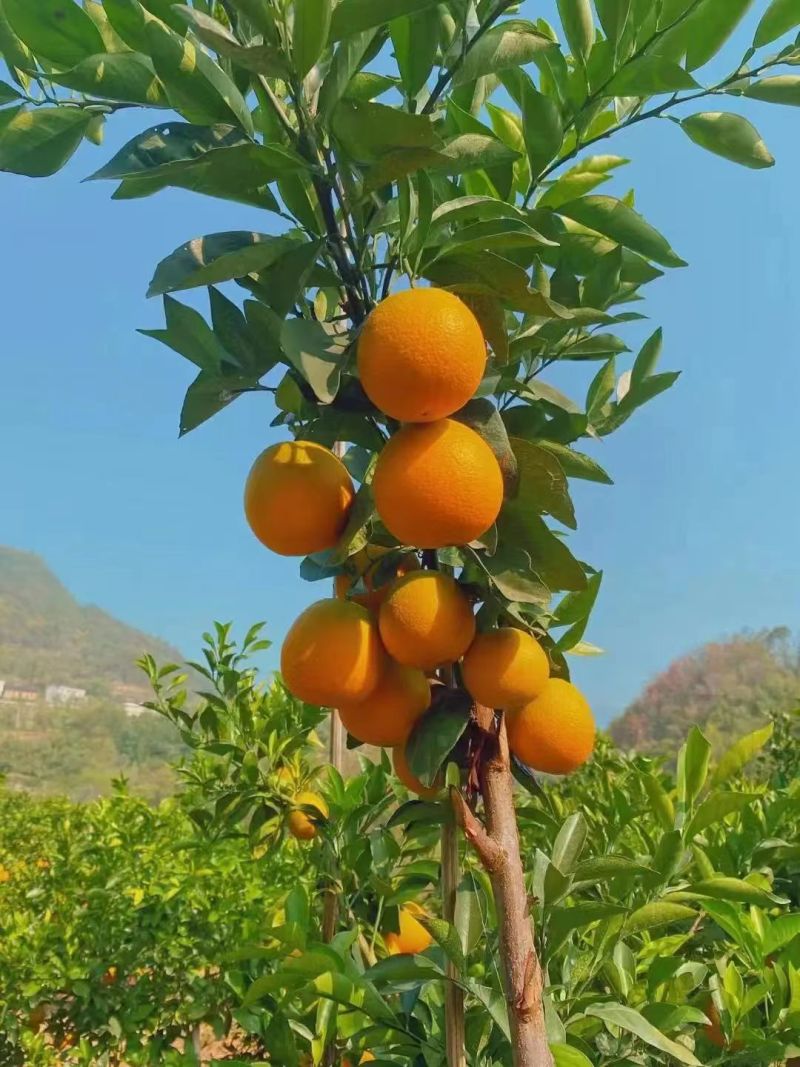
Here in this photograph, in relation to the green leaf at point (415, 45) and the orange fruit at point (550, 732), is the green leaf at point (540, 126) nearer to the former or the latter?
the green leaf at point (415, 45)

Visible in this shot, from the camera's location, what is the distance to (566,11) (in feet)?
1.86

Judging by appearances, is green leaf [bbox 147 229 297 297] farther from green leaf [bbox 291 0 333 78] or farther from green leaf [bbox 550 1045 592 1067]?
green leaf [bbox 550 1045 592 1067]

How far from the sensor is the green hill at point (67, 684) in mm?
24438

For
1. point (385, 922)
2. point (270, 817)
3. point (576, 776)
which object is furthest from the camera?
point (576, 776)

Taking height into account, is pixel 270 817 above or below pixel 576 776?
below

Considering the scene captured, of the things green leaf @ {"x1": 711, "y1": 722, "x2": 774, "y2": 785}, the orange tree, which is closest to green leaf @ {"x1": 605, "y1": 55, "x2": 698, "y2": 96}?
the orange tree

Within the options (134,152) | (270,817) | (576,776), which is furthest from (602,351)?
(576,776)

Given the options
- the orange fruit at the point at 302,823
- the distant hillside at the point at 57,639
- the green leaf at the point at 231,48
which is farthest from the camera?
the distant hillside at the point at 57,639

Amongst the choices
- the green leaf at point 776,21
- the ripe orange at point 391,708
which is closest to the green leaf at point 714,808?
the ripe orange at point 391,708

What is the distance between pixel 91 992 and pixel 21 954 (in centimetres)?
16

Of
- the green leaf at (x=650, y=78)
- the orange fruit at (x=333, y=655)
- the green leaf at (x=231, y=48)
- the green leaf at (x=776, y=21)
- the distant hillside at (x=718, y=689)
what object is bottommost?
the orange fruit at (x=333, y=655)

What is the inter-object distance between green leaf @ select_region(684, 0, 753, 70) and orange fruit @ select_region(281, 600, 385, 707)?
19.6 inches

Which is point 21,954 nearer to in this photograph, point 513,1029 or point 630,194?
point 513,1029

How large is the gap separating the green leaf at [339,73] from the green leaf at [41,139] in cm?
18
